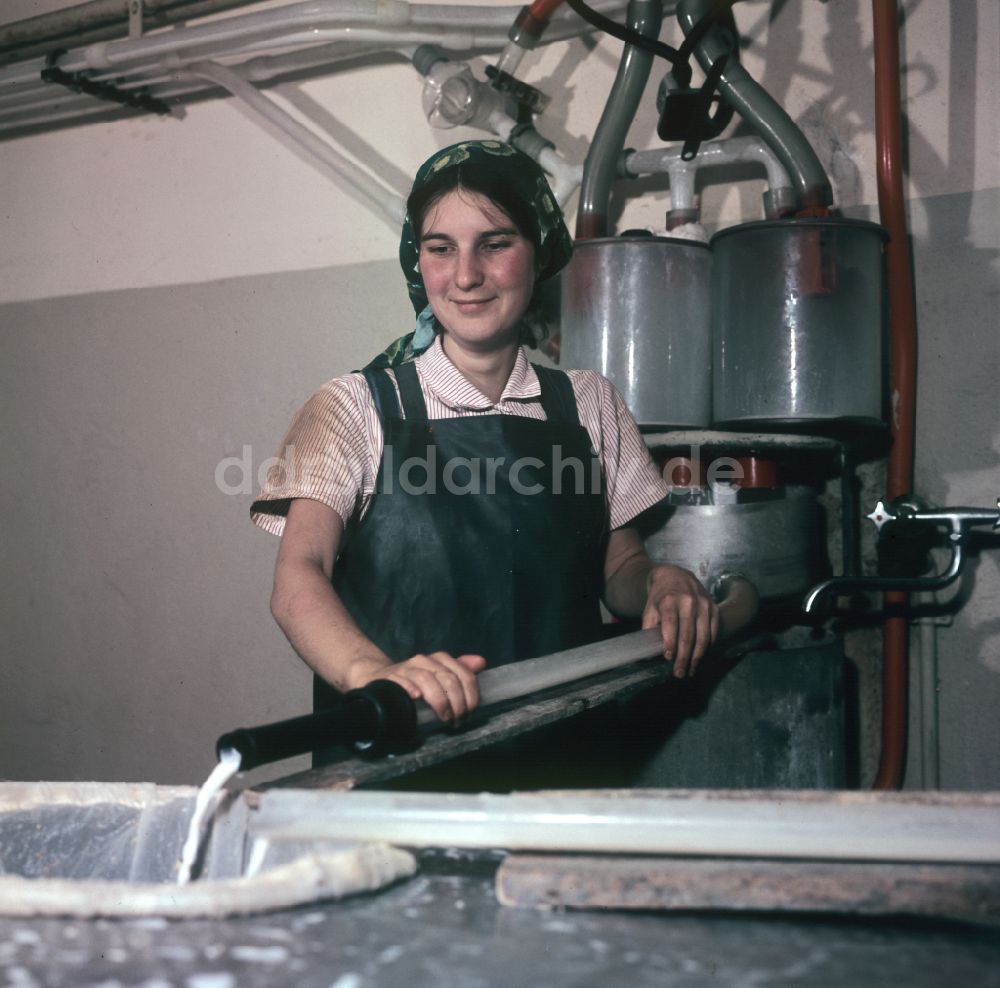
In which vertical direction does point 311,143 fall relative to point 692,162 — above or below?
above

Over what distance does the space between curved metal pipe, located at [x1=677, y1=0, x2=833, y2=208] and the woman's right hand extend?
1.19 m

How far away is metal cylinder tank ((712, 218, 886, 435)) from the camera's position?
1559 millimetres

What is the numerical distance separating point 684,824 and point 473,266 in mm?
1000

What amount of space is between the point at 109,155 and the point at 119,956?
2.51 meters

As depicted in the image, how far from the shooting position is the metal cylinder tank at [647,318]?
1.66 m

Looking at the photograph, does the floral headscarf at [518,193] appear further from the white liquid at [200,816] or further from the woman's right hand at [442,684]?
the white liquid at [200,816]

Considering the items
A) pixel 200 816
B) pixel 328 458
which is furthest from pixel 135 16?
pixel 200 816

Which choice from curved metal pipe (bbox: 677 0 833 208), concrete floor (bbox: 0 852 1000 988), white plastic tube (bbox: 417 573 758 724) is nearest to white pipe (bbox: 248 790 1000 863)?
concrete floor (bbox: 0 852 1000 988)

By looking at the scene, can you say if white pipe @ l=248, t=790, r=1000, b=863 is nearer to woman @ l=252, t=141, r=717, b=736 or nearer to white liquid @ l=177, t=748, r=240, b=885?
white liquid @ l=177, t=748, r=240, b=885

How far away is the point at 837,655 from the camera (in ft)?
5.21

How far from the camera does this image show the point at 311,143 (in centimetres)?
209

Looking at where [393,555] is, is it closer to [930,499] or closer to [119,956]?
[119,956]

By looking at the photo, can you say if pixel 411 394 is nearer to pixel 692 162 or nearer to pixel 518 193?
pixel 518 193

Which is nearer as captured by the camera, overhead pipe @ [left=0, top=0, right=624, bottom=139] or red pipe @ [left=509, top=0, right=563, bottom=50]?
red pipe @ [left=509, top=0, right=563, bottom=50]
